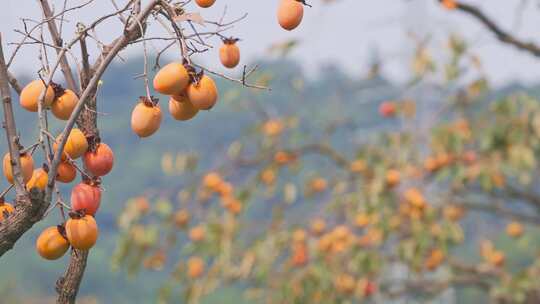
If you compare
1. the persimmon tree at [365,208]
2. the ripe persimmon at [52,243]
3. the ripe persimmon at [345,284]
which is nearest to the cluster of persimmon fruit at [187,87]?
the ripe persimmon at [52,243]

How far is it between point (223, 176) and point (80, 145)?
2672 millimetres

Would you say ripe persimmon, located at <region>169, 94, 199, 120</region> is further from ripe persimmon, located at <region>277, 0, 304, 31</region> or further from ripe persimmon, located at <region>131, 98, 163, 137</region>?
ripe persimmon, located at <region>277, 0, 304, 31</region>

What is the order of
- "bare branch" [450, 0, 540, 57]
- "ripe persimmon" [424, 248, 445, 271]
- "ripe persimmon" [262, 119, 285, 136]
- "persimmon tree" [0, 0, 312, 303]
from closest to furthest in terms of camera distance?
"persimmon tree" [0, 0, 312, 303] → "bare branch" [450, 0, 540, 57] → "ripe persimmon" [424, 248, 445, 271] → "ripe persimmon" [262, 119, 285, 136]

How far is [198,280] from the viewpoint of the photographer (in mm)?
3416

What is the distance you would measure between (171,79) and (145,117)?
0.19ft

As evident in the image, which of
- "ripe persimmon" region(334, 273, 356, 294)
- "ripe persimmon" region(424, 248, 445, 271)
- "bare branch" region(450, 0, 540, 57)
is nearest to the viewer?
"bare branch" region(450, 0, 540, 57)

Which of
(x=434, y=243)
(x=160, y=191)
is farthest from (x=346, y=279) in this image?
(x=160, y=191)

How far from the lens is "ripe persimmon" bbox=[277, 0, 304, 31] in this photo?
886 mm

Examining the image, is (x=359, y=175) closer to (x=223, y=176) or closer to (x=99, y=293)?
(x=223, y=176)

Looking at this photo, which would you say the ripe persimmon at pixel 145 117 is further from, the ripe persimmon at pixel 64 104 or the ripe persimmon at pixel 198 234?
the ripe persimmon at pixel 198 234

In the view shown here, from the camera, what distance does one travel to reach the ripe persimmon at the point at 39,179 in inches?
33.0

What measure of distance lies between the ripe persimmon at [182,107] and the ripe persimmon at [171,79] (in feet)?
0.06

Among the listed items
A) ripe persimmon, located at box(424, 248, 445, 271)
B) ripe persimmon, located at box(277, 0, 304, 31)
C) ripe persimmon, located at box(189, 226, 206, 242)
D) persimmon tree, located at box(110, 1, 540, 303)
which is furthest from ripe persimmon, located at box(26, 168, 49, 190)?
ripe persimmon, located at box(424, 248, 445, 271)

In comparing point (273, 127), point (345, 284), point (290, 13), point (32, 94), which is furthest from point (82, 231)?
point (273, 127)
